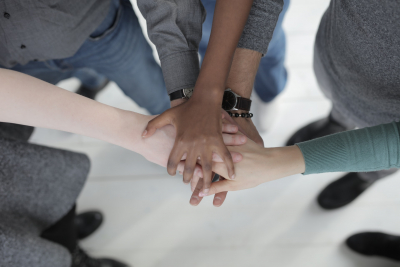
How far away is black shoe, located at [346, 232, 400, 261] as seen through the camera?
114 centimetres

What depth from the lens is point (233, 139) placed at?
0.71 meters

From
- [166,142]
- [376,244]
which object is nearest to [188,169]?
[166,142]

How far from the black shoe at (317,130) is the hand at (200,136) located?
0.80m

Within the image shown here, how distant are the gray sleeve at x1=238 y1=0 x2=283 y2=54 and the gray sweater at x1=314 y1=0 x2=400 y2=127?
16 cm

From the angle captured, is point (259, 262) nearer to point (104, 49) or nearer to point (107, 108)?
point (107, 108)

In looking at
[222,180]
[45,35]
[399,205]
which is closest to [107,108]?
[45,35]

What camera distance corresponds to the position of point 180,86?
0.75 m

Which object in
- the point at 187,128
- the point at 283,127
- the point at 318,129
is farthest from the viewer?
the point at 283,127

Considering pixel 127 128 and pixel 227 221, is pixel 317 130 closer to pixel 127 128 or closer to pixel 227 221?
pixel 227 221

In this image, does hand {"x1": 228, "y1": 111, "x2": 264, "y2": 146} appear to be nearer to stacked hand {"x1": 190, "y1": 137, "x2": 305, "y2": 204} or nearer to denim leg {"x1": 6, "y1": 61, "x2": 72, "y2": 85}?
stacked hand {"x1": 190, "y1": 137, "x2": 305, "y2": 204}

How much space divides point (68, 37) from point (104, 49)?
15 cm

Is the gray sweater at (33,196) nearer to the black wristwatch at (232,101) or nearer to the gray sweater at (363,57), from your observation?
the black wristwatch at (232,101)

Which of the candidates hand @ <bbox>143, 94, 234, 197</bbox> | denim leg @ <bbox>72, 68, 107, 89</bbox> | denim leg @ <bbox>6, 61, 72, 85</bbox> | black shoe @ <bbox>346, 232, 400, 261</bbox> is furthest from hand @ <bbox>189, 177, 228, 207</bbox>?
denim leg @ <bbox>72, 68, 107, 89</bbox>

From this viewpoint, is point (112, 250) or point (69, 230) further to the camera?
point (112, 250)
